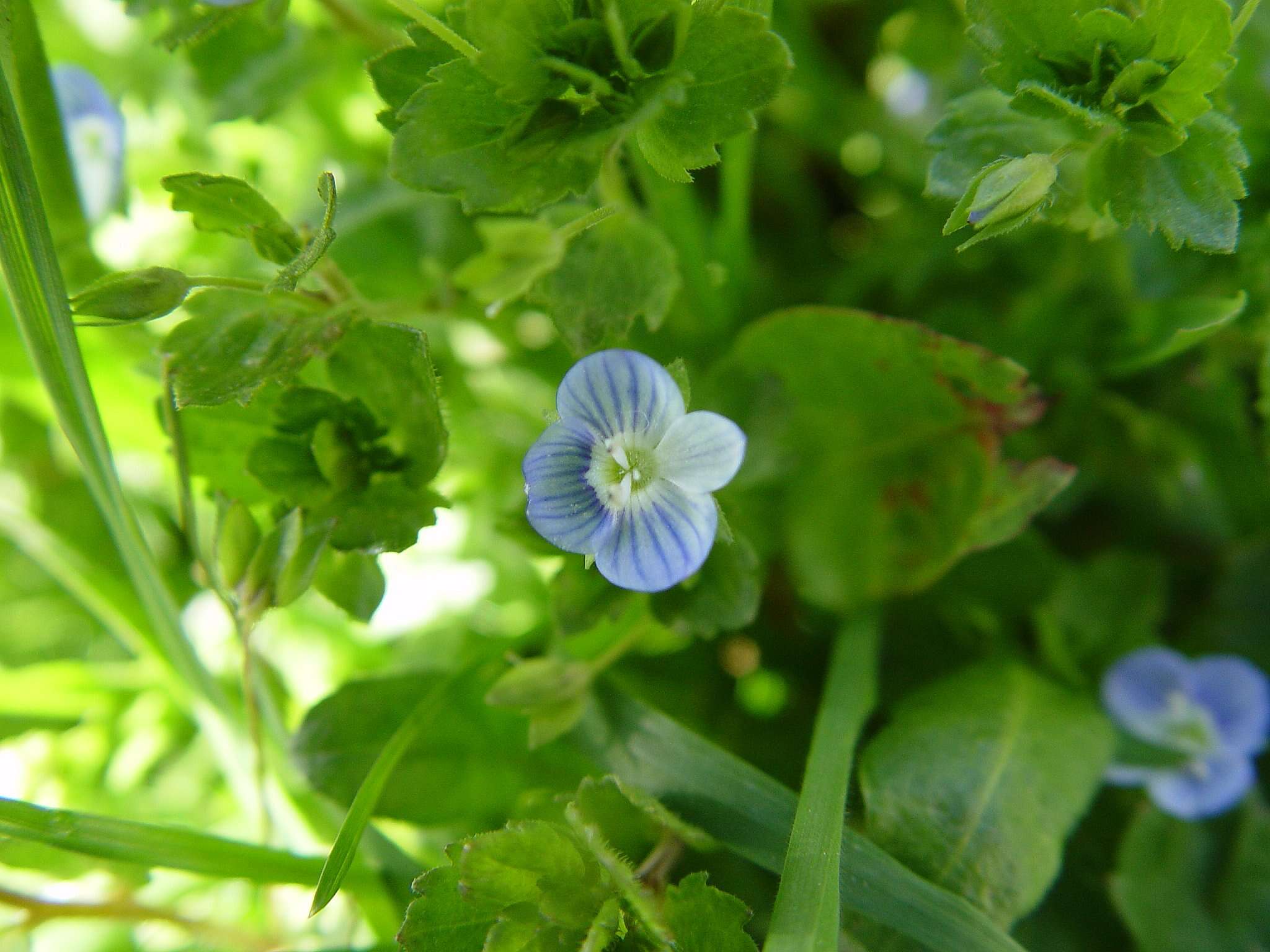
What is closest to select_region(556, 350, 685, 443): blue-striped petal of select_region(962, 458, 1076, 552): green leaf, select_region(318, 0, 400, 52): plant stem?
select_region(962, 458, 1076, 552): green leaf

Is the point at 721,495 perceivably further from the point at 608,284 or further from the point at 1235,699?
the point at 1235,699

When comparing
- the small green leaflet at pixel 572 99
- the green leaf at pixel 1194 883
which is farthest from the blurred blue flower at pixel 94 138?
the green leaf at pixel 1194 883

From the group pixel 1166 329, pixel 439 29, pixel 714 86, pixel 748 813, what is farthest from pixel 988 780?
pixel 439 29

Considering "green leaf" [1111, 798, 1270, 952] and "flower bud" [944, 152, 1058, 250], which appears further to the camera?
"green leaf" [1111, 798, 1270, 952]

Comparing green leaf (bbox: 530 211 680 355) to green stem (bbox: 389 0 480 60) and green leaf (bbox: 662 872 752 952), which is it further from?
green leaf (bbox: 662 872 752 952)

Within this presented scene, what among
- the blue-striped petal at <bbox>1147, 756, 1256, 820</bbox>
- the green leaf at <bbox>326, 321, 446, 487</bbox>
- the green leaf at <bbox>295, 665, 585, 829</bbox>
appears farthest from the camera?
the blue-striped petal at <bbox>1147, 756, 1256, 820</bbox>

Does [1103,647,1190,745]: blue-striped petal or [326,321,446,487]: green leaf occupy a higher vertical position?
[326,321,446,487]: green leaf

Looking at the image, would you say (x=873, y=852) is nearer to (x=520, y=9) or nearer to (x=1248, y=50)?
(x=520, y=9)
